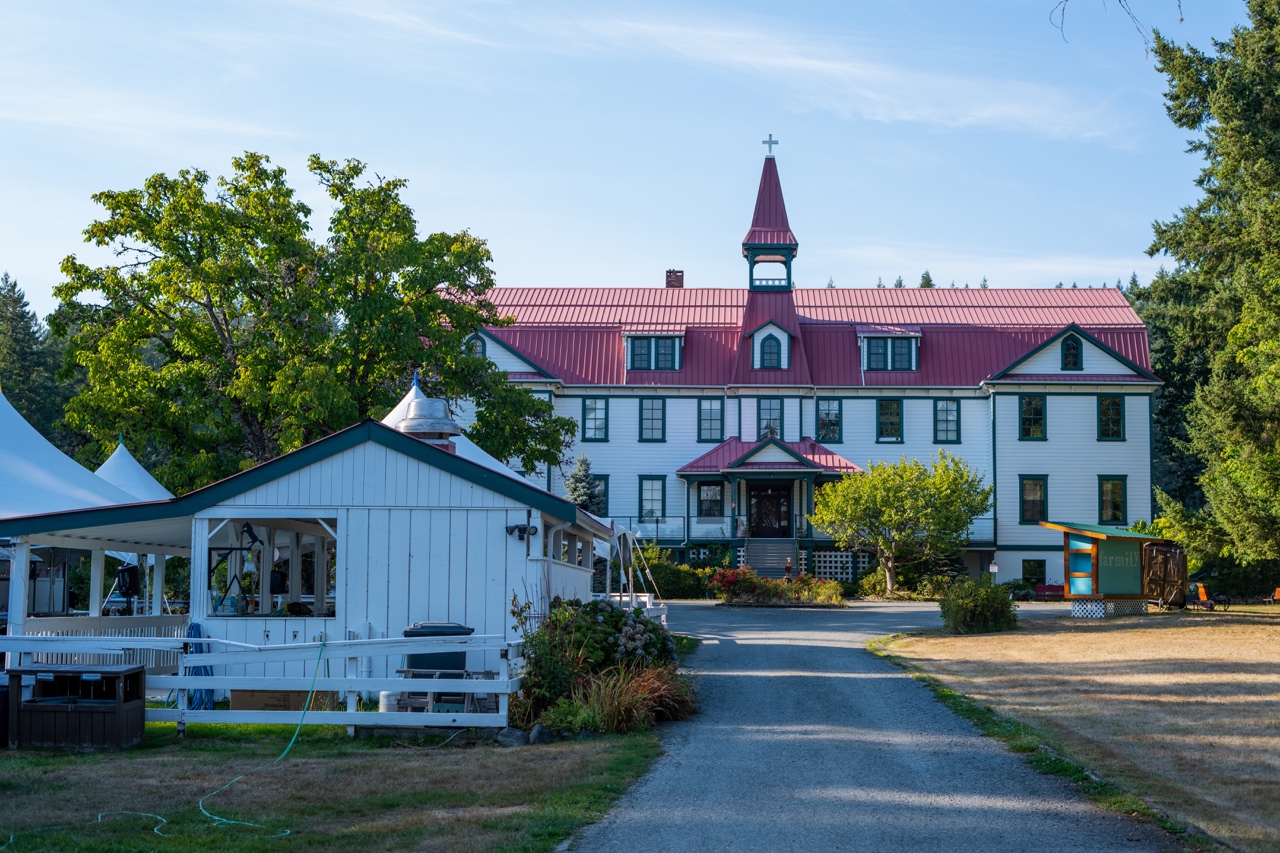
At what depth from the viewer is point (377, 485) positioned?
15.3 m

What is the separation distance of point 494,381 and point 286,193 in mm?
6220

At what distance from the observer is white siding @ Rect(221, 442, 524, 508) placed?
50.1 feet

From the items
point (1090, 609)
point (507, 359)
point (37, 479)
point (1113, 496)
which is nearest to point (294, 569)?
point (37, 479)

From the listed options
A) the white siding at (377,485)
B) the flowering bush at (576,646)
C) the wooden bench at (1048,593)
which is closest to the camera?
the flowering bush at (576,646)

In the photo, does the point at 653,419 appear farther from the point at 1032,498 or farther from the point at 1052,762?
the point at 1052,762

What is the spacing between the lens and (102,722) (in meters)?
12.2

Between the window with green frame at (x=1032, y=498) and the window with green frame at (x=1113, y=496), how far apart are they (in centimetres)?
181

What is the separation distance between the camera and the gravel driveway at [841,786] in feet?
26.8

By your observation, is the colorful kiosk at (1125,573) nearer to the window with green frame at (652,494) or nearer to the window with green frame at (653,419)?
the window with green frame at (652,494)

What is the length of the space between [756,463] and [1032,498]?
9.49 m

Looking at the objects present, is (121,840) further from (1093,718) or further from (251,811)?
(1093,718)

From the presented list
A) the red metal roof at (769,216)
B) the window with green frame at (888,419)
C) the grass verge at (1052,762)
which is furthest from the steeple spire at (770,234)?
the grass verge at (1052,762)

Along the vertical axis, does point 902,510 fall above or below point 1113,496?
below

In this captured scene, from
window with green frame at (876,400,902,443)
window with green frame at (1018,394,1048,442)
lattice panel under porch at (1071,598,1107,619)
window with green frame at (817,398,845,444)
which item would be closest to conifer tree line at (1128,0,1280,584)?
lattice panel under porch at (1071,598,1107,619)
